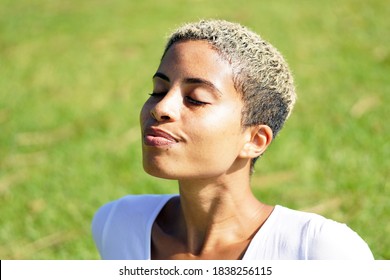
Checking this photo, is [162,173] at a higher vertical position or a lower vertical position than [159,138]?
lower

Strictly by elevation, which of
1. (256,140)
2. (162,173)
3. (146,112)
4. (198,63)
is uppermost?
(198,63)

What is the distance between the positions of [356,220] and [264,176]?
1082 millimetres

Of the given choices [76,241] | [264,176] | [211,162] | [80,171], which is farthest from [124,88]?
[211,162]

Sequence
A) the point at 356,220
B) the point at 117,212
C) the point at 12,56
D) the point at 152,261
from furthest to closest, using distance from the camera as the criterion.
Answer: the point at 12,56 → the point at 356,220 → the point at 117,212 → the point at 152,261

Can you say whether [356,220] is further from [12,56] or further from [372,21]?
[12,56]

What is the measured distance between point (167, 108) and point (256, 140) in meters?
0.43

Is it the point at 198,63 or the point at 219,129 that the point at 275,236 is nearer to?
the point at 219,129

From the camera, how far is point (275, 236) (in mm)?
2332

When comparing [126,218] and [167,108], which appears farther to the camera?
[126,218]

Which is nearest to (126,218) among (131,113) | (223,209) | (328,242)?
(223,209)

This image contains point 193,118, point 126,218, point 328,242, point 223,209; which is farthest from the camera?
point 126,218

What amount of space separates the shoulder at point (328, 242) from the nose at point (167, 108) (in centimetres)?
61

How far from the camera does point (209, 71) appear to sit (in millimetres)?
2330

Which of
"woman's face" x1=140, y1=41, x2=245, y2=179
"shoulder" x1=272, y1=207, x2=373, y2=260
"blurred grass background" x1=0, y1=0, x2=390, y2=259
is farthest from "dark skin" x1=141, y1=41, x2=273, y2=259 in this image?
"blurred grass background" x1=0, y1=0, x2=390, y2=259
